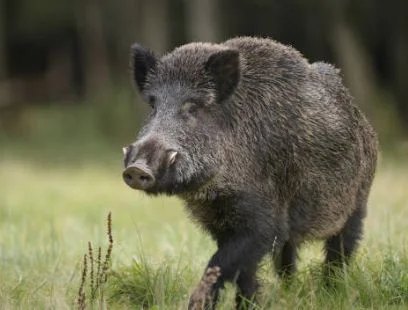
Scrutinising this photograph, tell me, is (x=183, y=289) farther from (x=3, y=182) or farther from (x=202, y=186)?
(x=3, y=182)

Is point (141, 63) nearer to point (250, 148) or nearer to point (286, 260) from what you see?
point (250, 148)

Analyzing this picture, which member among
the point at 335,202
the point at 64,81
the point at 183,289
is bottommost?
the point at 183,289

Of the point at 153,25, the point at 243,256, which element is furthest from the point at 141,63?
the point at 153,25

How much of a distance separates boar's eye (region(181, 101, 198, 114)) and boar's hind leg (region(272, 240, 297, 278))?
1.17m

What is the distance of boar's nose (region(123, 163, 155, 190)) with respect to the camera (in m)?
4.75

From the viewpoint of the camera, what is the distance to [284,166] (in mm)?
5684

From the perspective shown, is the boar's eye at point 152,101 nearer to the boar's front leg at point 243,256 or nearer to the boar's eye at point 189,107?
the boar's eye at point 189,107

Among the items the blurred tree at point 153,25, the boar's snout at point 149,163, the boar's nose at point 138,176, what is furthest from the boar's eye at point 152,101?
the blurred tree at point 153,25

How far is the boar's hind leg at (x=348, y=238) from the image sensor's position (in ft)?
21.3

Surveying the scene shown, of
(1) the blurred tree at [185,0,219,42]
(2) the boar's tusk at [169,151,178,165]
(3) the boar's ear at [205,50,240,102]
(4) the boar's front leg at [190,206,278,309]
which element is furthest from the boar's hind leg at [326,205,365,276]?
(1) the blurred tree at [185,0,219,42]

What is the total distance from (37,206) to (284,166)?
696 centimetres

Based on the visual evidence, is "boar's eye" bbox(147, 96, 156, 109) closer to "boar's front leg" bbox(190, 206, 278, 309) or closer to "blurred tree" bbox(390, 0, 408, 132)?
"boar's front leg" bbox(190, 206, 278, 309)

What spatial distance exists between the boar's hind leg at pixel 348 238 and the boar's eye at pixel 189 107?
1.60 meters

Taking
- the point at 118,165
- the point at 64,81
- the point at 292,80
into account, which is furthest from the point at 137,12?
the point at 292,80
